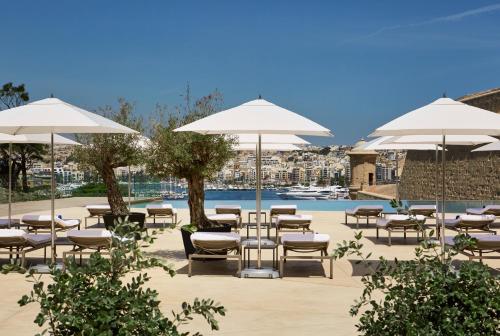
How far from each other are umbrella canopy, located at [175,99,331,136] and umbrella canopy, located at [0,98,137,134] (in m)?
1.08

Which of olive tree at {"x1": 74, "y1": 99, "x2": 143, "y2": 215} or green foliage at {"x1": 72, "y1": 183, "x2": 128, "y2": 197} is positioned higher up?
olive tree at {"x1": 74, "y1": 99, "x2": 143, "y2": 215}

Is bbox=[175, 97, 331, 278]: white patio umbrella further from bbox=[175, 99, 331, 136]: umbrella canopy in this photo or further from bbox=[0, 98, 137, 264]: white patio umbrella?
bbox=[0, 98, 137, 264]: white patio umbrella

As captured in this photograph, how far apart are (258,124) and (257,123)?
3 centimetres

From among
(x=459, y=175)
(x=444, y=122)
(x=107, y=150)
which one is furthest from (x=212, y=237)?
(x=459, y=175)

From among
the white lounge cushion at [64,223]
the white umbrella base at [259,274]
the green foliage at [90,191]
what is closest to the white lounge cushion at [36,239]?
the white lounge cushion at [64,223]

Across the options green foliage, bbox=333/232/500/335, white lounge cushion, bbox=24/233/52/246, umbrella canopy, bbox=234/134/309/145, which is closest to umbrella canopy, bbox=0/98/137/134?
white lounge cushion, bbox=24/233/52/246

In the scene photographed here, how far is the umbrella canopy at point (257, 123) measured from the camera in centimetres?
725

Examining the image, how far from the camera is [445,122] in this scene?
712 centimetres

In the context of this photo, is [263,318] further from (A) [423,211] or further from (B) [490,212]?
(B) [490,212]

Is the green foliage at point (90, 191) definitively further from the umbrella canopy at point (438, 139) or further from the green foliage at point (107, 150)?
the umbrella canopy at point (438, 139)

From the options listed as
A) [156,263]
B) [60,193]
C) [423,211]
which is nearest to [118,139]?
[423,211]

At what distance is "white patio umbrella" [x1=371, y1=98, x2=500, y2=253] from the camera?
23.1 ft

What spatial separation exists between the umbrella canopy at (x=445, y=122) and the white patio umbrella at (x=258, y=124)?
92cm

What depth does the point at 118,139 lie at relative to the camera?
11.6 meters
